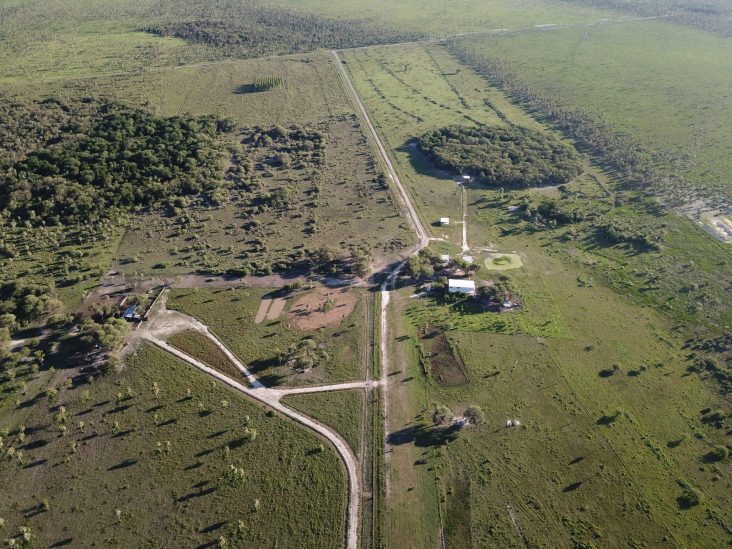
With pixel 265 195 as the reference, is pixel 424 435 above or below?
below

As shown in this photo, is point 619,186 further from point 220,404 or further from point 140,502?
point 140,502

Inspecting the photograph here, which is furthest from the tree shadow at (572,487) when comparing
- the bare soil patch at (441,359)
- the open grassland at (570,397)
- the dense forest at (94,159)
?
the dense forest at (94,159)

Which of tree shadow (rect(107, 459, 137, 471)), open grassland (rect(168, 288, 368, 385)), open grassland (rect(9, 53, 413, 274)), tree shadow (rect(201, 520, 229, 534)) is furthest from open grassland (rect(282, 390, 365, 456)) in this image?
open grassland (rect(9, 53, 413, 274))

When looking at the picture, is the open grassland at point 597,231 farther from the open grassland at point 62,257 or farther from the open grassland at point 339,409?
the open grassland at point 62,257

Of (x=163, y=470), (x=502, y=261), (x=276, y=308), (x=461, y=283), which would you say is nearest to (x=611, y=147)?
(x=502, y=261)

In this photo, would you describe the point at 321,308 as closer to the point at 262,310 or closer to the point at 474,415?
the point at 262,310

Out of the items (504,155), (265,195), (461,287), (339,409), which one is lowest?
(339,409)

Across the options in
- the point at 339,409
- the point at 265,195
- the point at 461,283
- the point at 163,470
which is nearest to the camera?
the point at 163,470
